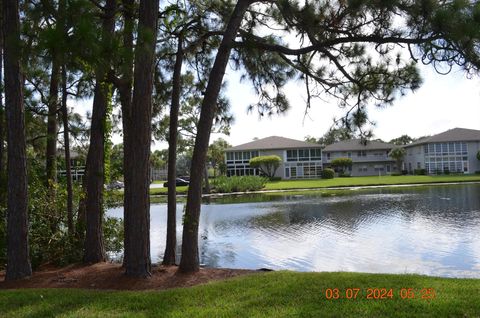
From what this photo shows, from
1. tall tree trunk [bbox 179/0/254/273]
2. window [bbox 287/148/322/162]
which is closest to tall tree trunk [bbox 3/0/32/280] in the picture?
tall tree trunk [bbox 179/0/254/273]

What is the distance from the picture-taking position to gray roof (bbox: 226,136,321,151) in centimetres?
5575

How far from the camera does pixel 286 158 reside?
5603cm

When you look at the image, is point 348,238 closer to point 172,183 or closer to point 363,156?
point 172,183

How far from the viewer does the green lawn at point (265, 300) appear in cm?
428

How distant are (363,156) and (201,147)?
54.4 m

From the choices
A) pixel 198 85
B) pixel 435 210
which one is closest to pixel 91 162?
pixel 198 85

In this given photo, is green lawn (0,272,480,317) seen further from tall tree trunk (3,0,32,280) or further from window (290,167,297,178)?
window (290,167,297,178)

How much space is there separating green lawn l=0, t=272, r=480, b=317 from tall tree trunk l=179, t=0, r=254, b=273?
1.33 meters

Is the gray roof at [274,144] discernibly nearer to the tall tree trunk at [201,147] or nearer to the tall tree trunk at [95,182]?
the tall tree trunk at [95,182]

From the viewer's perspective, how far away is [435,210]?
18891 mm

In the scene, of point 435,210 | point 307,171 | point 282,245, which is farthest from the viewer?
point 307,171

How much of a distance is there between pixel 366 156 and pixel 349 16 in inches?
2164

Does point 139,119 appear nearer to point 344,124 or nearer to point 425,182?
point 344,124

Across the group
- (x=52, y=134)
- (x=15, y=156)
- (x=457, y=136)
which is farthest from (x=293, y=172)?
(x=15, y=156)
